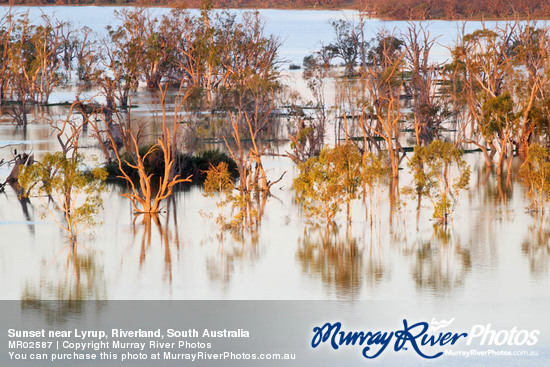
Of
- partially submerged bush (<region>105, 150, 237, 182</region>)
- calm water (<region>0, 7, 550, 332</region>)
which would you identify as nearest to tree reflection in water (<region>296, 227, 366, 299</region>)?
calm water (<region>0, 7, 550, 332</region>)

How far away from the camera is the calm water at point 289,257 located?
17.4 meters

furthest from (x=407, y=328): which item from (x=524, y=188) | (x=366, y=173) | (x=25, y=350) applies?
(x=524, y=188)

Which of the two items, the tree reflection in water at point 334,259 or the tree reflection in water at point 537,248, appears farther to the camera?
the tree reflection in water at point 537,248

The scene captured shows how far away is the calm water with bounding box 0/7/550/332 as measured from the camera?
17.4 metres

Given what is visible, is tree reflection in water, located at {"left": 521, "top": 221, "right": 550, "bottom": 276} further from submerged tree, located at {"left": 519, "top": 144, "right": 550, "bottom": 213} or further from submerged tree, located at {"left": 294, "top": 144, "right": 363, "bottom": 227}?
submerged tree, located at {"left": 294, "top": 144, "right": 363, "bottom": 227}

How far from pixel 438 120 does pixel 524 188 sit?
485 inches

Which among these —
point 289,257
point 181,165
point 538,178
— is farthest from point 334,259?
point 181,165

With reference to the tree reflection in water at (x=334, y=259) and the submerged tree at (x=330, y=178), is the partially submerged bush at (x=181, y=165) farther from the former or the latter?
the tree reflection in water at (x=334, y=259)

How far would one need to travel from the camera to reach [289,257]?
2005 cm

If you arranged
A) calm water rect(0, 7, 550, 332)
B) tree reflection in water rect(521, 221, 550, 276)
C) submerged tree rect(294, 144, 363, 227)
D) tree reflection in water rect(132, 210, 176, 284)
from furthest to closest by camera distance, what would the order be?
1. submerged tree rect(294, 144, 363, 227)
2. tree reflection in water rect(132, 210, 176, 284)
3. tree reflection in water rect(521, 221, 550, 276)
4. calm water rect(0, 7, 550, 332)

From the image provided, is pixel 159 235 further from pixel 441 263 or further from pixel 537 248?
pixel 537 248

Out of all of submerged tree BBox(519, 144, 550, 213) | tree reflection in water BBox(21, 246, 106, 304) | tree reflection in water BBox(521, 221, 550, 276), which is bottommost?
tree reflection in water BBox(21, 246, 106, 304)

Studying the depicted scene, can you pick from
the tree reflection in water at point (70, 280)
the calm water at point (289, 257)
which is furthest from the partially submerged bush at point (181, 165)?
the tree reflection in water at point (70, 280)

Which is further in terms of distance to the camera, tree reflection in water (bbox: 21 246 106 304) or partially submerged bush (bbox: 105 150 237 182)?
partially submerged bush (bbox: 105 150 237 182)
